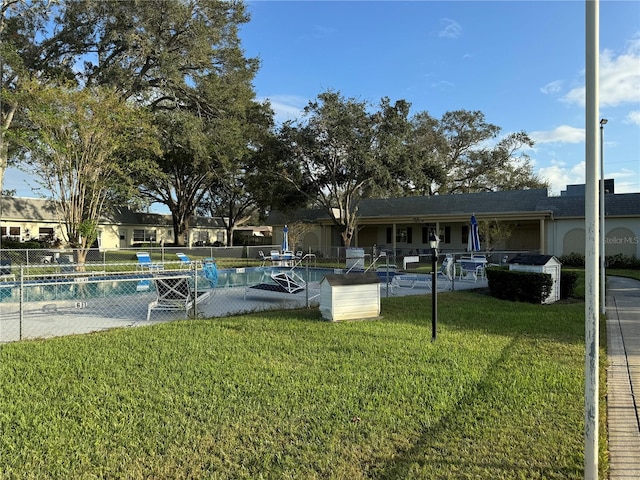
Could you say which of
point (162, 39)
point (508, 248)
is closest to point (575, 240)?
point (508, 248)

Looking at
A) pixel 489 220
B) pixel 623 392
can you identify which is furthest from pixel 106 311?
pixel 489 220

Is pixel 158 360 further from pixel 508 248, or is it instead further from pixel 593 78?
pixel 508 248

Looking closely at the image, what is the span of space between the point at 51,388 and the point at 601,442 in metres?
4.65

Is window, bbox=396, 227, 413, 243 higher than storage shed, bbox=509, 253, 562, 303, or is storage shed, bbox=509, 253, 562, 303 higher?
window, bbox=396, 227, 413, 243

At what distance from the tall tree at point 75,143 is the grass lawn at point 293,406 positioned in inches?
473

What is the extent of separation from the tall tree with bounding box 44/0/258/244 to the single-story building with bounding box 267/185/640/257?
9.69m

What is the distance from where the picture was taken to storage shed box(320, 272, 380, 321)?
7.42 metres

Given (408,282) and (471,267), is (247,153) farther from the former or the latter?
(408,282)

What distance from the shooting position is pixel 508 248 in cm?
2897

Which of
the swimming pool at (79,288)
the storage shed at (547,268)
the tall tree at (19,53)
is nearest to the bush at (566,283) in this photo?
the storage shed at (547,268)

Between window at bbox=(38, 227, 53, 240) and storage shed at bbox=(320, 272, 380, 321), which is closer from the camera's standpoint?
storage shed at bbox=(320, 272, 380, 321)

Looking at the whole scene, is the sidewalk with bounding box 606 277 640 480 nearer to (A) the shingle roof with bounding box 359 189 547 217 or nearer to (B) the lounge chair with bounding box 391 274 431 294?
(B) the lounge chair with bounding box 391 274 431 294

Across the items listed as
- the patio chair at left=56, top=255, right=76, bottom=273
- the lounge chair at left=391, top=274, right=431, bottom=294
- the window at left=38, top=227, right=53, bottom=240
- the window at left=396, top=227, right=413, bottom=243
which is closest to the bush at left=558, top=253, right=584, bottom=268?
the window at left=396, top=227, right=413, bottom=243

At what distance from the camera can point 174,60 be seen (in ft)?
70.7
